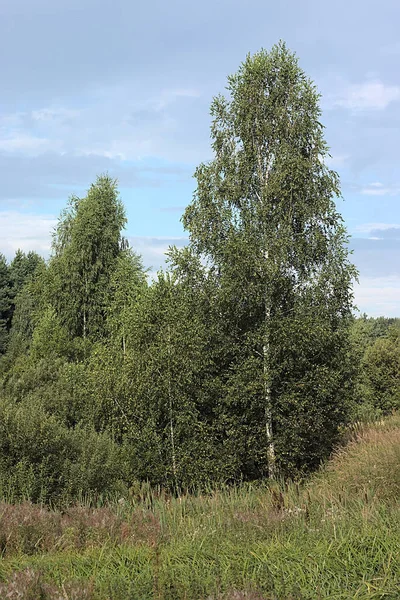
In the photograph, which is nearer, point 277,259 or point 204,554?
point 204,554

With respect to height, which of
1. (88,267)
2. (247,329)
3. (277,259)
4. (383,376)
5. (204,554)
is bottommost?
(383,376)

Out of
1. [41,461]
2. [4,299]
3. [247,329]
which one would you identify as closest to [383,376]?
[247,329]

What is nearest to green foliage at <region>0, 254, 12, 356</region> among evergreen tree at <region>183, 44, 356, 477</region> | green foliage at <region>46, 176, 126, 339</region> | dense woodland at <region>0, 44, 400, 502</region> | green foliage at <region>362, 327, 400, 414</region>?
green foliage at <region>46, 176, 126, 339</region>

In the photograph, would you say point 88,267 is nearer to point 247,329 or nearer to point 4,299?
point 247,329

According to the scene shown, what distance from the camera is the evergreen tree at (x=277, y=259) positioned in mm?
14203

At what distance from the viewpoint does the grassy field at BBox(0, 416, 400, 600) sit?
3820mm

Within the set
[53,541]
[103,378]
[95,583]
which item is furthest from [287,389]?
[95,583]

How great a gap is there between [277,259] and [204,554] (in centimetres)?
1066

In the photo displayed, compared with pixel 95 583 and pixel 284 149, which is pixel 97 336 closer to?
pixel 284 149

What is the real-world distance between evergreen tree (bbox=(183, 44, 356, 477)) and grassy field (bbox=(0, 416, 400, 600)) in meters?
7.32

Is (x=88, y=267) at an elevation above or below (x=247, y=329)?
above

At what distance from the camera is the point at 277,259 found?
14.6 meters

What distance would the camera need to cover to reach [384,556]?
14.5 feet

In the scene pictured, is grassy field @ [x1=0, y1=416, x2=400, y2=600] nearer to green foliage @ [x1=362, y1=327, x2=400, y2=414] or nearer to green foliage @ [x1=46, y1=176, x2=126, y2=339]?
green foliage @ [x1=46, y1=176, x2=126, y2=339]
